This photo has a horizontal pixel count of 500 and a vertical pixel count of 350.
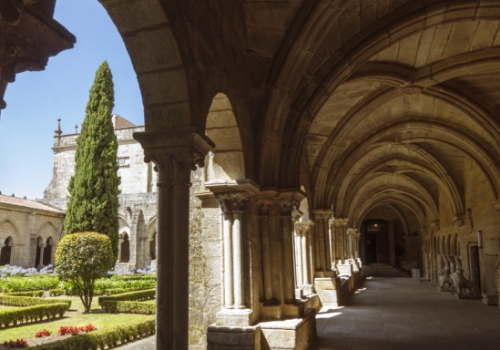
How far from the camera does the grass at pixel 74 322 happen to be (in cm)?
733

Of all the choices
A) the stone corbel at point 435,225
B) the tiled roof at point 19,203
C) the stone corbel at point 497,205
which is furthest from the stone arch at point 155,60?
the tiled roof at point 19,203

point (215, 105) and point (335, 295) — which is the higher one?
point (215, 105)

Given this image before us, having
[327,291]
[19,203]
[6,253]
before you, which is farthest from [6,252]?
[327,291]

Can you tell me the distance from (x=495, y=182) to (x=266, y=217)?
21.6 ft

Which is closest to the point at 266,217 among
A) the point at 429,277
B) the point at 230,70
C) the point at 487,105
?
the point at 230,70

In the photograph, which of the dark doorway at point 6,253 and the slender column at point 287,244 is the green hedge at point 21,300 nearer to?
the slender column at point 287,244

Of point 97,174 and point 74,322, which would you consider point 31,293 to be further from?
point 97,174

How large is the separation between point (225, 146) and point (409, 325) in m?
4.54

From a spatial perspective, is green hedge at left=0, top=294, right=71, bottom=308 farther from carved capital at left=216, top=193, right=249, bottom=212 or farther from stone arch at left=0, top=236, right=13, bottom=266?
stone arch at left=0, top=236, right=13, bottom=266

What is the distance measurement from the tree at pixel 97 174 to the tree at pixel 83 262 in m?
6.87

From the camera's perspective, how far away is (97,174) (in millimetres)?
17844

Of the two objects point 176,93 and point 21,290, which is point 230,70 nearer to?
point 176,93

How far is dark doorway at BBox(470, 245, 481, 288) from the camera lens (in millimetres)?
11484

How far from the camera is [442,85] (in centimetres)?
790
